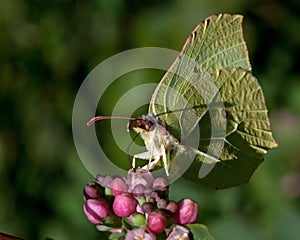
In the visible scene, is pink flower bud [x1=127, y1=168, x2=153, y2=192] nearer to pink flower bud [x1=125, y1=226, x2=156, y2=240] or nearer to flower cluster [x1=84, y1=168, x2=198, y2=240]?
flower cluster [x1=84, y1=168, x2=198, y2=240]

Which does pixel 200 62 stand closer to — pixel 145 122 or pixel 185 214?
pixel 145 122

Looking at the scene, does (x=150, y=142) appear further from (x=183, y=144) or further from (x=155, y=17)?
(x=155, y=17)

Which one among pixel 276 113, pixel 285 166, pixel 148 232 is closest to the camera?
pixel 148 232

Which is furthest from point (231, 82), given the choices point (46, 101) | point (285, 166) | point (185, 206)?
point (46, 101)

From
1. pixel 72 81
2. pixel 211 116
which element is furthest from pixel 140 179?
pixel 72 81

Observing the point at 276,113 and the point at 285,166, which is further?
the point at 276,113

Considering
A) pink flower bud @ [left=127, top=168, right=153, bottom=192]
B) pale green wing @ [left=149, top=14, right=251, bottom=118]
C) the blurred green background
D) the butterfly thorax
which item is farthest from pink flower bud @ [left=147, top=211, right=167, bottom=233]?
the blurred green background
